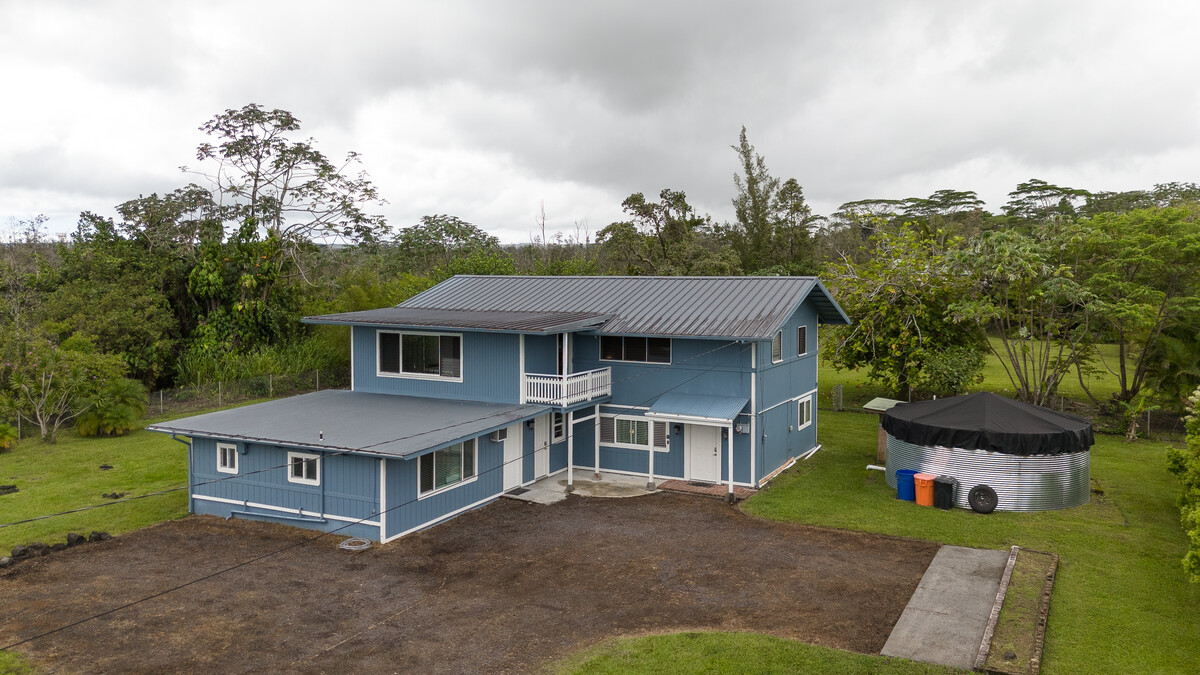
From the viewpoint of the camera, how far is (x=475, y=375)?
20438 millimetres

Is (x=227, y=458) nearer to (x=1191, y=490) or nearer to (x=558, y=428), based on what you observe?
(x=558, y=428)

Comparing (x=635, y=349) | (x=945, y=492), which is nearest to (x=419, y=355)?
(x=635, y=349)

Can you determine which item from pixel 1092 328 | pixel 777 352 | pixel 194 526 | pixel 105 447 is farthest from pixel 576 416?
pixel 1092 328

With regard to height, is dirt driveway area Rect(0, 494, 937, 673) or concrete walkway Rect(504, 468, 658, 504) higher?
concrete walkway Rect(504, 468, 658, 504)

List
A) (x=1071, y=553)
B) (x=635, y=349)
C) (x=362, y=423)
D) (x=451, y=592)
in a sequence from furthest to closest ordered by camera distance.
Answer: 1. (x=635, y=349)
2. (x=362, y=423)
3. (x=1071, y=553)
4. (x=451, y=592)

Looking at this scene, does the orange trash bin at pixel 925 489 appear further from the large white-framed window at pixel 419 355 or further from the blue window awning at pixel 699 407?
the large white-framed window at pixel 419 355

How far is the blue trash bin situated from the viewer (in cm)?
1841

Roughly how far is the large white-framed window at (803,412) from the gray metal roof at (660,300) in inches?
121

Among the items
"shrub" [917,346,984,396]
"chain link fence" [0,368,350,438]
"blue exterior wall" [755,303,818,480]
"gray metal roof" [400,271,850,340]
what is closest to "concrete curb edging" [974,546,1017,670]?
"blue exterior wall" [755,303,818,480]

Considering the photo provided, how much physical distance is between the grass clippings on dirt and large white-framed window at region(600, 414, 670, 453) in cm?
893

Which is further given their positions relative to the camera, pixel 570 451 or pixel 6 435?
pixel 6 435

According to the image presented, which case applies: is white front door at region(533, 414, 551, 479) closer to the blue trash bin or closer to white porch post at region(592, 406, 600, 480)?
white porch post at region(592, 406, 600, 480)

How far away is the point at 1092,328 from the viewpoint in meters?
26.6

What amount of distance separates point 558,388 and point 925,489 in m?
9.27
